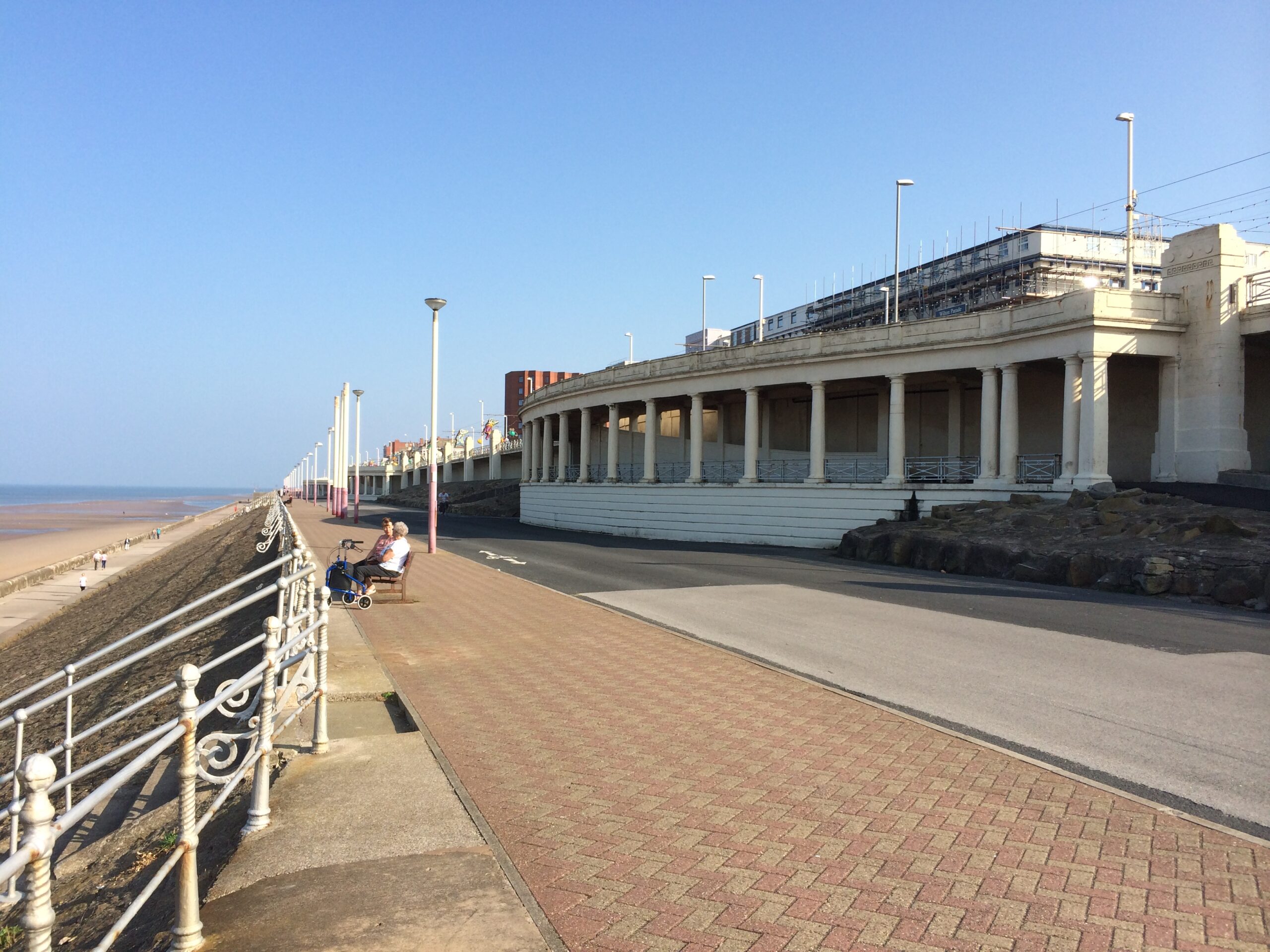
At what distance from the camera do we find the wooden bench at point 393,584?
46.3ft

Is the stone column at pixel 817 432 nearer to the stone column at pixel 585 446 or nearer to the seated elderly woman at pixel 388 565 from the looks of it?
the stone column at pixel 585 446

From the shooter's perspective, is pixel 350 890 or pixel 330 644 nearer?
pixel 350 890

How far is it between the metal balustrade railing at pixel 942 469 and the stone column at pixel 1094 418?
4.31 meters

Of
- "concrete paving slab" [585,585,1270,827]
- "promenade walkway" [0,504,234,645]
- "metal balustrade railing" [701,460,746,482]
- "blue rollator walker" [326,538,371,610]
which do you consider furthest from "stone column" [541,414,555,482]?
"concrete paving slab" [585,585,1270,827]

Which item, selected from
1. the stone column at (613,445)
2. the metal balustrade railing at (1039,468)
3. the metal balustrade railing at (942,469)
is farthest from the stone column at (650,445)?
the metal balustrade railing at (1039,468)

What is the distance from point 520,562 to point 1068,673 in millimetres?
15019

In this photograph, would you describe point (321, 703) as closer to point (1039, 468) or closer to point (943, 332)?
point (943, 332)

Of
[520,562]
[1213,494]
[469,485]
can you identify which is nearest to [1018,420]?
[1213,494]

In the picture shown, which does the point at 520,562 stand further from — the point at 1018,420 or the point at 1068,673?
the point at 1018,420

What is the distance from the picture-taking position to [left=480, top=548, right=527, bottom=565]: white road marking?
72.9 feet

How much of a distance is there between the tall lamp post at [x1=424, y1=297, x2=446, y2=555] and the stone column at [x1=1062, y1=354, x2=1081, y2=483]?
16.9 metres

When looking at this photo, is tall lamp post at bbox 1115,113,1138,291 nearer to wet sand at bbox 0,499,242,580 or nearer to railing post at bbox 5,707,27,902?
railing post at bbox 5,707,27,902

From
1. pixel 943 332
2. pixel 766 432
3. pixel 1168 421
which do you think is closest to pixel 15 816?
pixel 1168 421

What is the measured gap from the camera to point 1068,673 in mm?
8953
